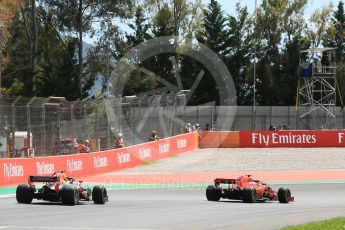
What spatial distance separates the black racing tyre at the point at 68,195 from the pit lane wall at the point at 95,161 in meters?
6.86

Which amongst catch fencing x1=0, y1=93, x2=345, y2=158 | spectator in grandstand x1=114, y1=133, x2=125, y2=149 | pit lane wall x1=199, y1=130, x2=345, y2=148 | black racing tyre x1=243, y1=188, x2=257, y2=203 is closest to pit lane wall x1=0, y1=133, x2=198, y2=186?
spectator in grandstand x1=114, y1=133, x2=125, y2=149

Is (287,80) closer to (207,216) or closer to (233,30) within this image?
(233,30)

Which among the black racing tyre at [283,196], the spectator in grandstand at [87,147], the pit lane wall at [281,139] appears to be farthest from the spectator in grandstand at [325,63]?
the black racing tyre at [283,196]

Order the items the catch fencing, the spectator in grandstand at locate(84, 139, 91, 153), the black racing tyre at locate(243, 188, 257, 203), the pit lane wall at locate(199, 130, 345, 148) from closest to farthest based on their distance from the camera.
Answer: the black racing tyre at locate(243, 188, 257, 203), the catch fencing, the spectator in grandstand at locate(84, 139, 91, 153), the pit lane wall at locate(199, 130, 345, 148)

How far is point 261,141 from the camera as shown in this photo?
1930 inches

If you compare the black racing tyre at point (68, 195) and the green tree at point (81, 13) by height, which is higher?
the green tree at point (81, 13)

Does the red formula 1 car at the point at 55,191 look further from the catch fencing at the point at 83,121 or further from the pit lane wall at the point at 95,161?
the catch fencing at the point at 83,121

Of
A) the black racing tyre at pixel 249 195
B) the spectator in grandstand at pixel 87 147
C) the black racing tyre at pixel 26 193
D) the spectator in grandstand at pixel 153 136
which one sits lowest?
the black racing tyre at pixel 249 195

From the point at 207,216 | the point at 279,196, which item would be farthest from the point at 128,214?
the point at 279,196

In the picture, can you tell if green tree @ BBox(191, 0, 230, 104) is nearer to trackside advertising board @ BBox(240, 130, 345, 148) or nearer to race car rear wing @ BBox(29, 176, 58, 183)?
trackside advertising board @ BBox(240, 130, 345, 148)

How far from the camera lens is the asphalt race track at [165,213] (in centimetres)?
1436

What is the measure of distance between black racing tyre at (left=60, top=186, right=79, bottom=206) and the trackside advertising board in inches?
1224

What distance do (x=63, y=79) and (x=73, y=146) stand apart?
98.5 feet

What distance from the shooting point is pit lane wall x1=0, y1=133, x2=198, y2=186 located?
83.6 ft
